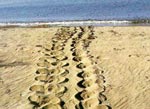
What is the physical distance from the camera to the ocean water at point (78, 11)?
22141mm

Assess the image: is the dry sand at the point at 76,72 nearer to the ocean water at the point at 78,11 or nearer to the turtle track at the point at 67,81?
the turtle track at the point at 67,81

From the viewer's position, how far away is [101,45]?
38.8 feet

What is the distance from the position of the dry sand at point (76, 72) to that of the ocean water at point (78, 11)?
8.60 meters

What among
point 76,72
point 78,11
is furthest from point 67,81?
point 78,11

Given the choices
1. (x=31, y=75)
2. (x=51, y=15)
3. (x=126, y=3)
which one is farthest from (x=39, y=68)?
(x=126, y=3)

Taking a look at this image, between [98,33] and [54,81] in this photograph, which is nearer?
[54,81]

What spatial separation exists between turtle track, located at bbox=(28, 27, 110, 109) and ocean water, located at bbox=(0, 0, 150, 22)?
34.9ft

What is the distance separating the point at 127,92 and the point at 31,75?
255 cm

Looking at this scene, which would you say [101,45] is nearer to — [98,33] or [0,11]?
[98,33]

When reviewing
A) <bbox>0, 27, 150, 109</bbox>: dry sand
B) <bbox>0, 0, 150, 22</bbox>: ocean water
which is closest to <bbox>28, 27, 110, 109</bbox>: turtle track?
<bbox>0, 27, 150, 109</bbox>: dry sand

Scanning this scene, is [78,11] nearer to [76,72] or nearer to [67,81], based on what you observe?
[76,72]

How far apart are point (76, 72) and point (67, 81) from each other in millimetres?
655

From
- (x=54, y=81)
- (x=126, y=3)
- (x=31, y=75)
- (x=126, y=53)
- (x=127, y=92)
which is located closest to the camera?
(x=127, y=92)

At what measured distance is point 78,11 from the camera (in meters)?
24.8
